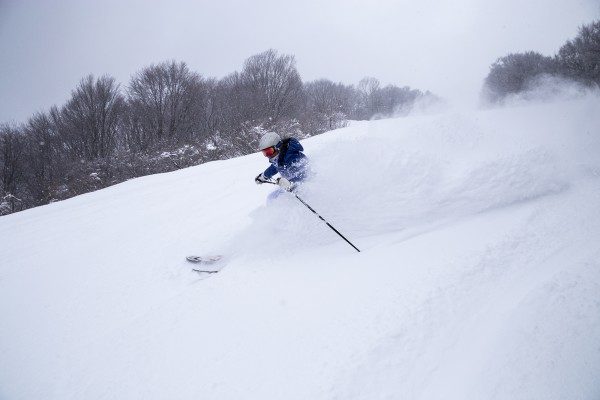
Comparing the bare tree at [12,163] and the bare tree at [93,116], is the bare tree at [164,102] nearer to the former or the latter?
the bare tree at [93,116]

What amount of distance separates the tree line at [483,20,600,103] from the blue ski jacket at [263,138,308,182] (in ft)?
62.6

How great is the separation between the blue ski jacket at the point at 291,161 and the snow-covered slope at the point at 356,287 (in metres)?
0.29

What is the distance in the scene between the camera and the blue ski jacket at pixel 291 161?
197 inches

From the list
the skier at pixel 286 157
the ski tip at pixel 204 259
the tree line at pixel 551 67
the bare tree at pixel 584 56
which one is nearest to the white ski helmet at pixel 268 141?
the skier at pixel 286 157

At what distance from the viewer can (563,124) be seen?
7.03 metres

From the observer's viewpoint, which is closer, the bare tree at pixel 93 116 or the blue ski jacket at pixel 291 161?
the blue ski jacket at pixel 291 161

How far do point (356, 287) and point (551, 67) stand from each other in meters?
49.9

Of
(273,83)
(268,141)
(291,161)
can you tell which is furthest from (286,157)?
(273,83)

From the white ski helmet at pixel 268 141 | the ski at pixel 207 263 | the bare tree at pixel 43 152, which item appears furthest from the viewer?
the bare tree at pixel 43 152

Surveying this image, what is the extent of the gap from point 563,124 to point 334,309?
302 inches

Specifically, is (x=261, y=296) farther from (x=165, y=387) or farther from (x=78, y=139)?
(x=78, y=139)

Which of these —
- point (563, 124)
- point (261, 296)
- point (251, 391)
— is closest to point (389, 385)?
point (251, 391)

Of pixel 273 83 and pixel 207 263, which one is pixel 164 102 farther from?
pixel 207 263

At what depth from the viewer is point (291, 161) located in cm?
499
